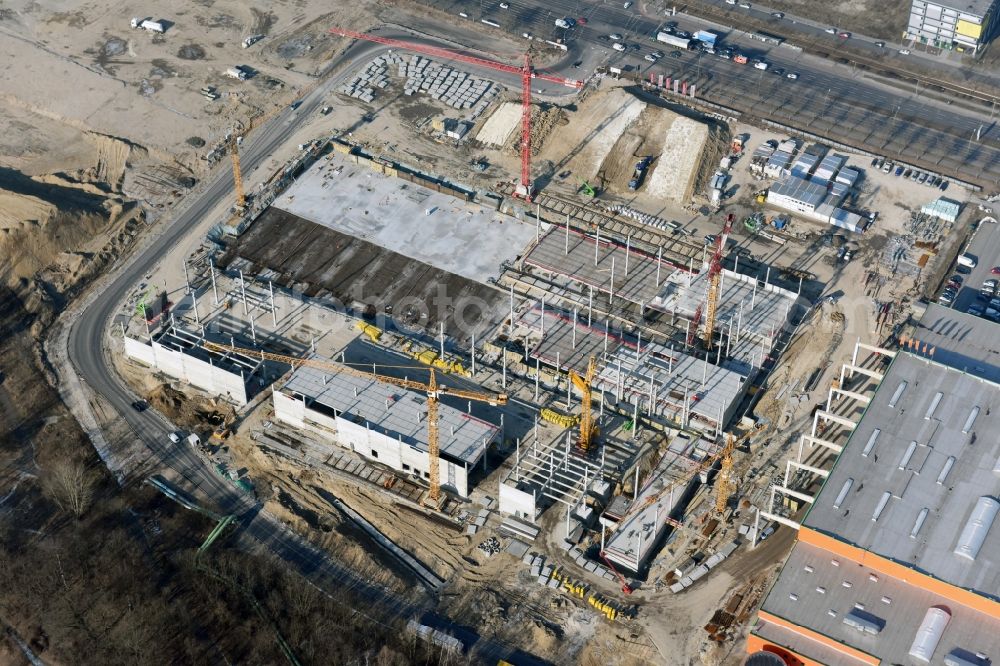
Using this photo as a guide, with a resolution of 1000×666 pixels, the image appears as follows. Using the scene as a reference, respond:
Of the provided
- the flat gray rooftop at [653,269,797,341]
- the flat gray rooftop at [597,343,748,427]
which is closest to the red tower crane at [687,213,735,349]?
the flat gray rooftop at [653,269,797,341]

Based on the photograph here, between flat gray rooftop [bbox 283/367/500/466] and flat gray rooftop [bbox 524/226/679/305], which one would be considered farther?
flat gray rooftop [bbox 524/226/679/305]

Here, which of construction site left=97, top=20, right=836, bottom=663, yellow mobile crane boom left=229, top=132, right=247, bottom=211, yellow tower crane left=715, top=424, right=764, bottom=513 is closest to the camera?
yellow tower crane left=715, top=424, right=764, bottom=513

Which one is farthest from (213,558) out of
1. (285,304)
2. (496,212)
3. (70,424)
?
(496,212)

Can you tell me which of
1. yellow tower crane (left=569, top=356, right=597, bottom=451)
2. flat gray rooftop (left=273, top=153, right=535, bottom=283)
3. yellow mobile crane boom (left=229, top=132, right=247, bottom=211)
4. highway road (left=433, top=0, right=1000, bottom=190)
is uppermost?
highway road (left=433, top=0, right=1000, bottom=190)

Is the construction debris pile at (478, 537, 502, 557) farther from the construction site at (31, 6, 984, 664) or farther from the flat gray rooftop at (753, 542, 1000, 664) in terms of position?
the flat gray rooftop at (753, 542, 1000, 664)

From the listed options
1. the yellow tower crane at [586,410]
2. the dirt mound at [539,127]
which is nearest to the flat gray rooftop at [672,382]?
the yellow tower crane at [586,410]

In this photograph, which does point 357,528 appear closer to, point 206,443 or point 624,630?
point 206,443
